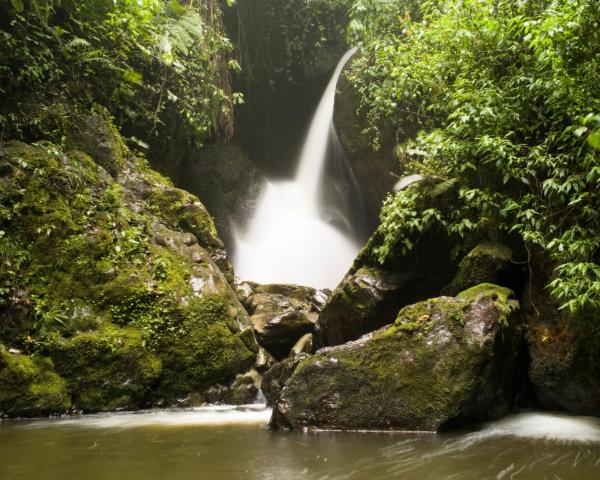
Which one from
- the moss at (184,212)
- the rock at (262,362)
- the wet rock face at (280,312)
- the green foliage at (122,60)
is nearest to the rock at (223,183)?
the green foliage at (122,60)

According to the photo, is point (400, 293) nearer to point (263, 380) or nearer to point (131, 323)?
point (263, 380)

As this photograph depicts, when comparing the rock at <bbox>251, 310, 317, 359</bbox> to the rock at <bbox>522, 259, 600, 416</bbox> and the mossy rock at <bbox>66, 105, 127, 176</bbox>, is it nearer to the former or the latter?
the mossy rock at <bbox>66, 105, 127, 176</bbox>

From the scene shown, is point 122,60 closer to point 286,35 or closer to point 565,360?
point 286,35

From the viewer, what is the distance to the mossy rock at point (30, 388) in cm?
520

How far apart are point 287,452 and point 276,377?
2381mm

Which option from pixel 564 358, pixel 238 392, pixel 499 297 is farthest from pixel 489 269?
pixel 238 392

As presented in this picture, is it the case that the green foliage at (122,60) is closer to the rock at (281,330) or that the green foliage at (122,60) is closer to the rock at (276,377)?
the rock at (281,330)

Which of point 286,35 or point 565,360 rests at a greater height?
point 286,35

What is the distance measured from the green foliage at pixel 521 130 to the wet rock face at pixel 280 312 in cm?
221

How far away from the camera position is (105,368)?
19.0 feet

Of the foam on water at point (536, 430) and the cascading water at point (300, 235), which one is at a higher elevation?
the cascading water at point (300, 235)

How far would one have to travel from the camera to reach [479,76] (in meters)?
6.59

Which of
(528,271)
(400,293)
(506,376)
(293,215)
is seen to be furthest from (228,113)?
(506,376)

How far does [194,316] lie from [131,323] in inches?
Answer: 32.3
